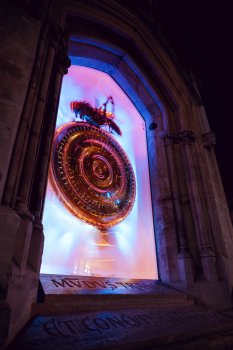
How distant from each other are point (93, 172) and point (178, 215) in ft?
5.11

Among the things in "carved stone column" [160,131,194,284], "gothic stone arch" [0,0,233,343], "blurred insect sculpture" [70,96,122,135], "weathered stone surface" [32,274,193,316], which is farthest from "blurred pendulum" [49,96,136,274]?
"weathered stone surface" [32,274,193,316]

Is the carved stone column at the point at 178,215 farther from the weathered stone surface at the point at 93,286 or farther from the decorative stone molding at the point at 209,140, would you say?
the decorative stone molding at the point at 209,140

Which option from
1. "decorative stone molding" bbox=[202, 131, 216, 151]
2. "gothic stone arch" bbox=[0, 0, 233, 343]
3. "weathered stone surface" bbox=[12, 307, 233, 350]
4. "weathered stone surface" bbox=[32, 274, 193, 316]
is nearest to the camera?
"weathered stone surface" bbox=[12, 307, 233, 350]

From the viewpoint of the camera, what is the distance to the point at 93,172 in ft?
12.1

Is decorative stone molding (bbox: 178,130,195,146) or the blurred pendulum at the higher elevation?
decorative stone molding (bbox: 178,130,195,146)

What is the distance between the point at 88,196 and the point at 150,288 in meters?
1.54

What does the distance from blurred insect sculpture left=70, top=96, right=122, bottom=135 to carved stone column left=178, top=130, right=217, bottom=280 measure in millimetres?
1367

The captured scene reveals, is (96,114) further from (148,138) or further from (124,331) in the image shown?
(124,331)

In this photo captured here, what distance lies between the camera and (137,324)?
5.69 ft

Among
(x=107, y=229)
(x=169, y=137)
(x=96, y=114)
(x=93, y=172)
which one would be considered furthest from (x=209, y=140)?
(x=107, y=229)

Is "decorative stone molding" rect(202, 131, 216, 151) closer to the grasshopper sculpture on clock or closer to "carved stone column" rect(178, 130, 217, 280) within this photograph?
"carved stone column" rect(178, 130, 217, 280)

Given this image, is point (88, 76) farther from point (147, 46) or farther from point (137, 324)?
point (137, 324)

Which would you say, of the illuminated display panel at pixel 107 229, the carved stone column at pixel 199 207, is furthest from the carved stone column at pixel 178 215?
the illuminated display panel at pixel 107 229

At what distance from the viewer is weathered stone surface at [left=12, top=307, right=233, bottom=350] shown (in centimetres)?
128
